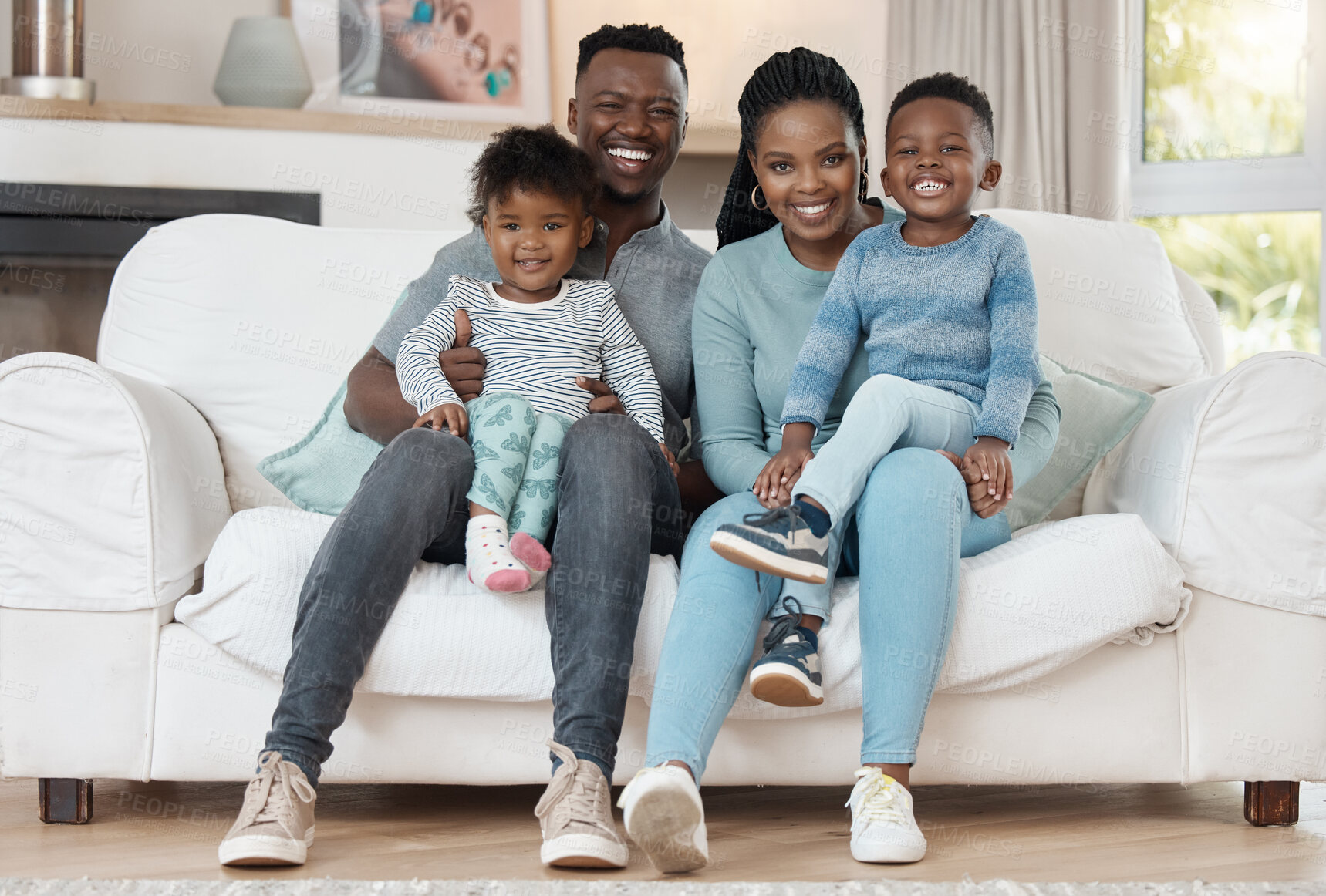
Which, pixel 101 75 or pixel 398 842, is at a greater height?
pixel 101 75

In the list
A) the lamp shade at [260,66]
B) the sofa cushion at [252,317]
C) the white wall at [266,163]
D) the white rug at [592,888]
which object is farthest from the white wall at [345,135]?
the white rug at [592,888]

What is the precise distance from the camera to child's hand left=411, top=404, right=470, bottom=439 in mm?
1475

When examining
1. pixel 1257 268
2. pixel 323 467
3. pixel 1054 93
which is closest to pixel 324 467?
pixel 323 467

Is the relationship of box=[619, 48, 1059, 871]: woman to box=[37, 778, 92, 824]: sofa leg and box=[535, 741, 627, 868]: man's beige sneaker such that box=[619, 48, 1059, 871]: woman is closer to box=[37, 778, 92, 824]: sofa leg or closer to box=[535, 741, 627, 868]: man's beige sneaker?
box=[535, 741, 627, 868]: man's beige sneaker

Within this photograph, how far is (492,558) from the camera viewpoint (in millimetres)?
1351

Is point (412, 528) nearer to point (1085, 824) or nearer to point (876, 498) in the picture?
point (876, 498)

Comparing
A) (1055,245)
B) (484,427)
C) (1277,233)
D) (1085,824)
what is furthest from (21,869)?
(1277,233)

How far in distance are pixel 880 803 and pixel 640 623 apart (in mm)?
334

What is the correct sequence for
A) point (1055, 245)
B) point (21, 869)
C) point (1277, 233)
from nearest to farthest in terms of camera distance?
point (21, 869), point (1055, 245), point (1277, 233)

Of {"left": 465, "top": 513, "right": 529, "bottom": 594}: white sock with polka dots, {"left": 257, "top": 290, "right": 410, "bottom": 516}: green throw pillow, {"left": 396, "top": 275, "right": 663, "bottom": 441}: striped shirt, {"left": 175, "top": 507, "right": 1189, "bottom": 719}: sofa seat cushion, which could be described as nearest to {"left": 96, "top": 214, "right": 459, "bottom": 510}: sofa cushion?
{"left": 257, "top": 290, "right": 410, "bottom": 516}: green throw pillow

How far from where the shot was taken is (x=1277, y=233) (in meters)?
3.46

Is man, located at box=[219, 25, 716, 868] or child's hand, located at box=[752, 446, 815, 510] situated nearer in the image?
man, located at box=[219, 25, 716, 868]

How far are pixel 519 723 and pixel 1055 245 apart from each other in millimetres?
1164

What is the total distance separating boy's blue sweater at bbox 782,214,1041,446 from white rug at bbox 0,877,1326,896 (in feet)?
1.92
